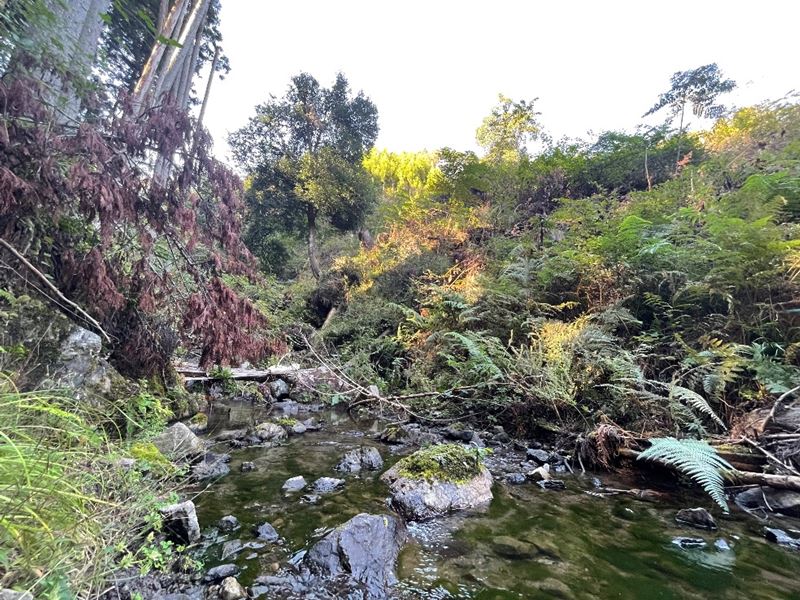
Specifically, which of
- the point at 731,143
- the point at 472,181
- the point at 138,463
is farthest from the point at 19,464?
the point at 731,143

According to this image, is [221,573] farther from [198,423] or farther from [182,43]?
[182,43]

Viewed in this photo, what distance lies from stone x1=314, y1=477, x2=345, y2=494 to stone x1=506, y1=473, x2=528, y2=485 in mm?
1724

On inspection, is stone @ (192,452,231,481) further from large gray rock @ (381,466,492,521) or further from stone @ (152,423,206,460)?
large gray rock @ (381,466,492,521)

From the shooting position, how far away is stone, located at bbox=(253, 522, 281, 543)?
9.15 ft

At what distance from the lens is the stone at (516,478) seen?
396cm

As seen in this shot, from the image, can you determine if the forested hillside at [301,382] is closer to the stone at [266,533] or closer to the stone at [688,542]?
the stone at [266,533]

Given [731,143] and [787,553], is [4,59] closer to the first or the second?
[787,553]

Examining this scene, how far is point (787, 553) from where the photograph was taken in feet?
8.55

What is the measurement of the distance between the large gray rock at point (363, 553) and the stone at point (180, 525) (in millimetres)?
826

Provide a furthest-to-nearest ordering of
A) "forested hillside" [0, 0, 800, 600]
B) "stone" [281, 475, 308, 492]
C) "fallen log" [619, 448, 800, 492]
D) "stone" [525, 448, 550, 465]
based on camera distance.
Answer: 1. "stone" [525, 448, 550, 465]
2. "stone" [281, 475, 308, 492]
3. "fallen log" [619, 448, 800, 492]
4. "forested hillside" [0, 0, 800, 600]

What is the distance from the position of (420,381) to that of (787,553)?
5.08 metres

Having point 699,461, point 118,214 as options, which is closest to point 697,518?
point 699,461

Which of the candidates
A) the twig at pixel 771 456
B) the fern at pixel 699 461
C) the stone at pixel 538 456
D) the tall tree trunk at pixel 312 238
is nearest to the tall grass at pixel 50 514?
the fern at pixel 699 461

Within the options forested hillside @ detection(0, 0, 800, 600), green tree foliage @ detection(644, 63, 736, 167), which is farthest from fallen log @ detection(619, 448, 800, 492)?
green tree foliage @ detection(644, 63, 736, 167)
